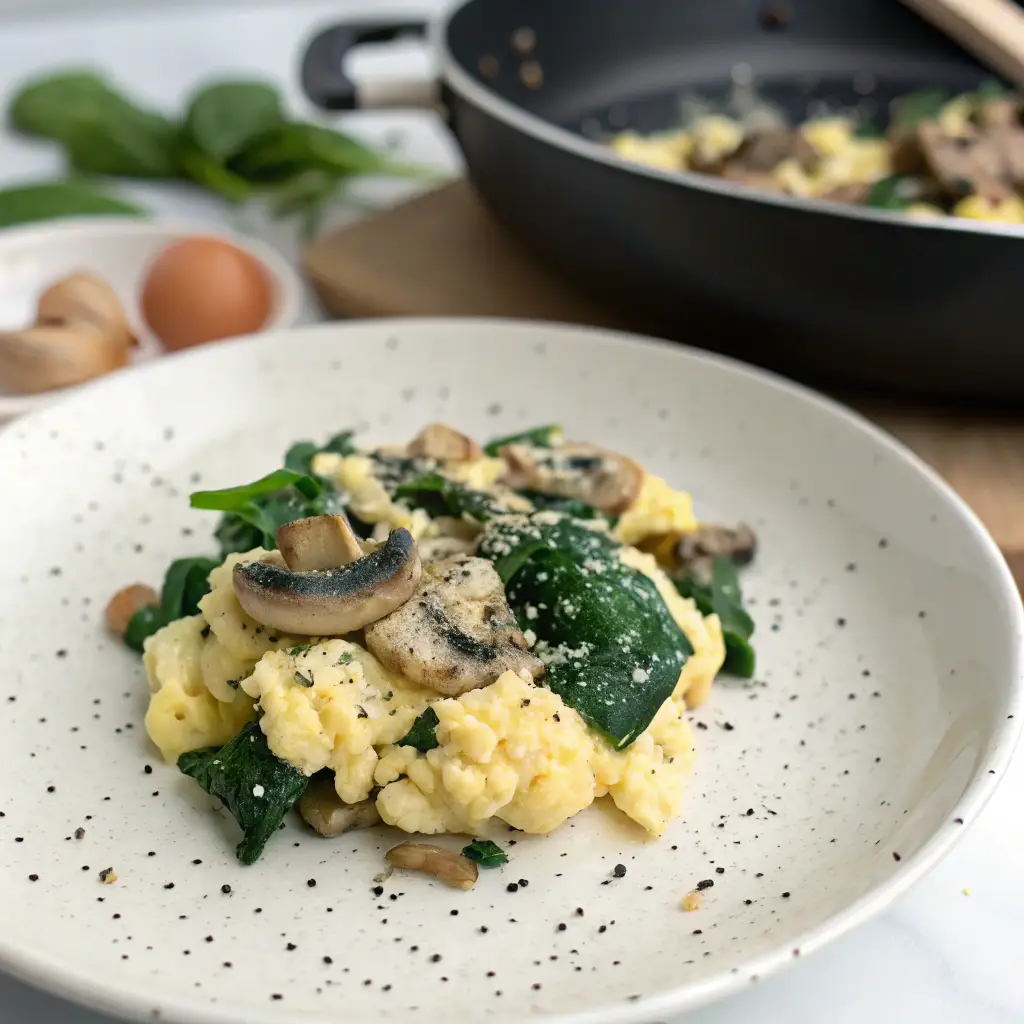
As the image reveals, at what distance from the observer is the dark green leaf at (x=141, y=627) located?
1993 mm

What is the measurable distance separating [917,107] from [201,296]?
206cm

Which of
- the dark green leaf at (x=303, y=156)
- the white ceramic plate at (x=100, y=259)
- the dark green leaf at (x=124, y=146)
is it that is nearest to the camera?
the white ceramic plate at (x=100, y=259)

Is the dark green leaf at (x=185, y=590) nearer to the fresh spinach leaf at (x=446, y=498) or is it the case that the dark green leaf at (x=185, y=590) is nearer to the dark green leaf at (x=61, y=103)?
the fresh spinach leaf at (x=446, y=498)

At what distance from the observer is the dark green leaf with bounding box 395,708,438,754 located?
1665mm

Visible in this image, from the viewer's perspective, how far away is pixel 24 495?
218 cm

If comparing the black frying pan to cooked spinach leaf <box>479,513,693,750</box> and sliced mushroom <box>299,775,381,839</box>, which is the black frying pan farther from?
sliced mushroom <box>299,775,381,839</box>

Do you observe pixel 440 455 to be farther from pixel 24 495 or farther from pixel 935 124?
pixel 935 124

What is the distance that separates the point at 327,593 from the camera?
1722 millimetres

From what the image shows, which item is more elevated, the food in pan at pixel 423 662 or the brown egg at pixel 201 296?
the food in pan at pixel 423 662

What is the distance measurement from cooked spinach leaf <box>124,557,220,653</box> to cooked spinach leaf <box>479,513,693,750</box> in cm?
45

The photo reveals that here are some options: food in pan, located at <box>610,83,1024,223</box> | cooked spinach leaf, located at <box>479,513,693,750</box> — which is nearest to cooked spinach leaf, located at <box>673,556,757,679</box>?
cooked spinach leaf, located at <box>479,513,693,750</box>

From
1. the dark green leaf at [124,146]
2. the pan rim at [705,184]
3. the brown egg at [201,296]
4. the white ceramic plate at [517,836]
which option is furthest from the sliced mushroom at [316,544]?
the dark green leaf at [124,146]

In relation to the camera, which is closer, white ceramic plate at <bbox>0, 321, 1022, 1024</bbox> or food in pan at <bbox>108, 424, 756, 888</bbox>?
white ceramic plate at <bbox>0, 321, 1022, 1024</bbox>

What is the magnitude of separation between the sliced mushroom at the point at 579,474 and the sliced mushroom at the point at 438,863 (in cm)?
69
